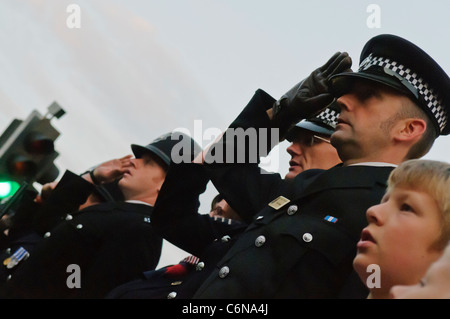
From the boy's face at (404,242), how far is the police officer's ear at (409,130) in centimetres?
83

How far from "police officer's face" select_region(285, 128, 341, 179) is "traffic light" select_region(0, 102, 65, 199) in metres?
3.03

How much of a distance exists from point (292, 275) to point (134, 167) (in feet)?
11.2

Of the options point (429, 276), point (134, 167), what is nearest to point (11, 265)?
point (134, 167)

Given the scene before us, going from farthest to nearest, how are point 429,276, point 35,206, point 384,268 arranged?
point 35,206 → point 384,268 → point 429,276

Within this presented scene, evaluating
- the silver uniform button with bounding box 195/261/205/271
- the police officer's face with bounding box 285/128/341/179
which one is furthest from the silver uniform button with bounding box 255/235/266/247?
the police officer's face with bounding box 285/128/341/179

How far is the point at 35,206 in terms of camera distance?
738 centimetres

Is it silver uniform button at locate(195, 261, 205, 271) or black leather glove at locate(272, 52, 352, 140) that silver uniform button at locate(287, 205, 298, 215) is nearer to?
black leather glove at locate(272, 52, 352, 140)

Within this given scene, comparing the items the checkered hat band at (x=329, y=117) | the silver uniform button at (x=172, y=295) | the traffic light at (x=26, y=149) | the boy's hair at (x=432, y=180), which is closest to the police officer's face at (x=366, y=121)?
the boy's hair at (x=432, y=180)

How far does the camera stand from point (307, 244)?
110 inches

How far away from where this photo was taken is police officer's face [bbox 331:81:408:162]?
125 inches

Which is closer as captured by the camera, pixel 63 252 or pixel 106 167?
pixel 63 252

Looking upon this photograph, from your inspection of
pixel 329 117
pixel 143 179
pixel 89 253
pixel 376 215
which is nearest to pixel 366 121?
pixel 376 215

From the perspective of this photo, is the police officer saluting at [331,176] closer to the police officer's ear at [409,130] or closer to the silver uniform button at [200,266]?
the police officer's ear at [409,130]
